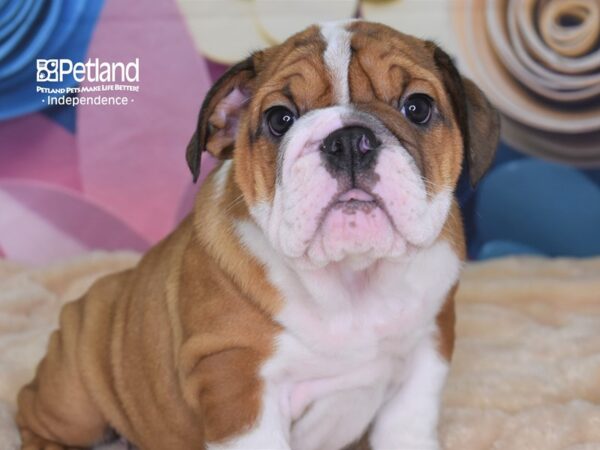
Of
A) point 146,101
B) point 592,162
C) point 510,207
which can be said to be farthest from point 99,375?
point 592,162

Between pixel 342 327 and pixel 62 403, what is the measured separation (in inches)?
33.8

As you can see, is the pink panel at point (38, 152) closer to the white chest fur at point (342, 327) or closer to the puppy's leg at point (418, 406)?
the white chest fur at point (342, 327)

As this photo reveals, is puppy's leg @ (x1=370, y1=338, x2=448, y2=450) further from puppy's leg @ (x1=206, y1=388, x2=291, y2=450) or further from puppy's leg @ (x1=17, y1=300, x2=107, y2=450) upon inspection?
puppy's leg @ (x1=17, y1=300, x2=107, y2=450)

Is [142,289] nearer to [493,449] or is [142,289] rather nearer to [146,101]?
[493,449]

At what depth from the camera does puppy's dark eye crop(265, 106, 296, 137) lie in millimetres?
2039

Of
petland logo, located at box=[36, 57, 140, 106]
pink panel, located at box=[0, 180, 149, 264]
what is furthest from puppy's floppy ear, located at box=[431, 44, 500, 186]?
pink panel, located at box=[0, 180, 149, 264]

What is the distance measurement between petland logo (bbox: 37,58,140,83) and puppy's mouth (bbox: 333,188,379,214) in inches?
83.8

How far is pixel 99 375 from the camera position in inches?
98.1

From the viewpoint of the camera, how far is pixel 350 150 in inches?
72.0

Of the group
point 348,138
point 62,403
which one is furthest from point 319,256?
point 62,403

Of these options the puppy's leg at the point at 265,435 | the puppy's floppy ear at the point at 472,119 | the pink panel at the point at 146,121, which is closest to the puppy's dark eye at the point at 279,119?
the puppy's floppy ear at the point at 472,119

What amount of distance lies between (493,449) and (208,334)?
2.64ft

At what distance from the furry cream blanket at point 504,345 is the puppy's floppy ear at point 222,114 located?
92 centimetres

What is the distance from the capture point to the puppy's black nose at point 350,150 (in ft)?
5.98
